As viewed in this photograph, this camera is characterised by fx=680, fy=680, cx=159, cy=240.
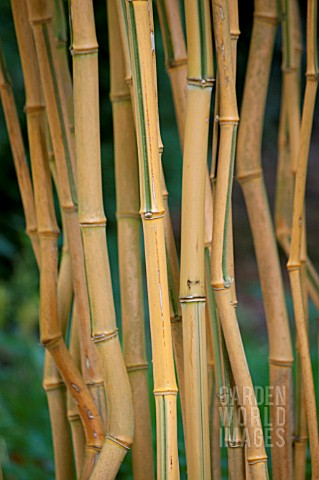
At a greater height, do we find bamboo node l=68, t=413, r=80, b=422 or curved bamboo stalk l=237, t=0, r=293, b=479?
curved bamboo stalk l=237, t=0, r=293, b=479

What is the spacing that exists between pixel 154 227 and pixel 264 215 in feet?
0.72

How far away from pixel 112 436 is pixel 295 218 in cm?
23

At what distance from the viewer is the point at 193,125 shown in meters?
0.46

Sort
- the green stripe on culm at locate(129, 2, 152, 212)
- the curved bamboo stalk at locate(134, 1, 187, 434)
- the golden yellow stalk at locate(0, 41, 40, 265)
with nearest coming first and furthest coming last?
the green stripe on culm at locate(129, 2, 152, 212)
the curved bamboo stalk at locate(134, 1, 187, 434)
the golden yellow stalk at locate(0, 41, 40, 265)

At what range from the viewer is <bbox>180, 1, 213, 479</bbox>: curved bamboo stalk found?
46 cm

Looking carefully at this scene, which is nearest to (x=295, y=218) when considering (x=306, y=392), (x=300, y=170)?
(x=300, y=170)

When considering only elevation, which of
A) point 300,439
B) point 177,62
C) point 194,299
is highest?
point 177,62

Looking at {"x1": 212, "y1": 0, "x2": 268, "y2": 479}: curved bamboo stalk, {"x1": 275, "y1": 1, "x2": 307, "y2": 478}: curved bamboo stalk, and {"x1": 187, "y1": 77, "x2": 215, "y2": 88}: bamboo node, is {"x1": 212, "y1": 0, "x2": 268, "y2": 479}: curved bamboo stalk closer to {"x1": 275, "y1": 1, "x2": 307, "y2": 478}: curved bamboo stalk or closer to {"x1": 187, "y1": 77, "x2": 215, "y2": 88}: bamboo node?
{"x1": 187, "y1": 77, "x2": 215, "y2": 88}: bamboo node

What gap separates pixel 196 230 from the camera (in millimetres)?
465

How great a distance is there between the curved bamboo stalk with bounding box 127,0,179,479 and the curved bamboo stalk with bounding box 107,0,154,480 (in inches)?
6.3

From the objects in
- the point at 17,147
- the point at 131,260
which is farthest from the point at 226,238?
the point at 17,147

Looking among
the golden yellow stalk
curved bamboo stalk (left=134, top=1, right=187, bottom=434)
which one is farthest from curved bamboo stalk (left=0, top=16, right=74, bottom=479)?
curved bamboo stalk (left=134, top=1, right=187, bottom=434)

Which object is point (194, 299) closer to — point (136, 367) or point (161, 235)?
point (161, 235)

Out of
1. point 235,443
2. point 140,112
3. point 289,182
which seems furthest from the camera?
point 289,182
